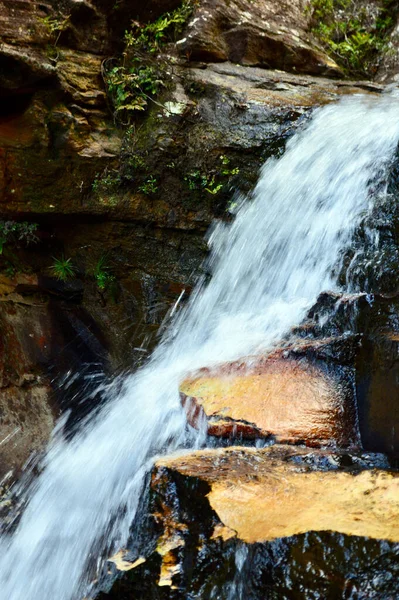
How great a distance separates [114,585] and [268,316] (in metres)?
2.40

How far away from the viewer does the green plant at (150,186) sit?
5207 millimetres

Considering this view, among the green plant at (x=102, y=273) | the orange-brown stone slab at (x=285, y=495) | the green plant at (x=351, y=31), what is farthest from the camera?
the green plant at (x=351, y=31)

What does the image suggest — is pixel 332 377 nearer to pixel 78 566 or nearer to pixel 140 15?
pixel 78 566

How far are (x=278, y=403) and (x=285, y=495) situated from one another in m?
0.80

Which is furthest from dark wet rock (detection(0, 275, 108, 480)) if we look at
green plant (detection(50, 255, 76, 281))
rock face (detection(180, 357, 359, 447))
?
rock face (detection(180, 357, 359, 447))

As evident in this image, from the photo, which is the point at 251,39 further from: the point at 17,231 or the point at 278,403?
the point at 278,403

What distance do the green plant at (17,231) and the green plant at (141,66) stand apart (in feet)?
4.62

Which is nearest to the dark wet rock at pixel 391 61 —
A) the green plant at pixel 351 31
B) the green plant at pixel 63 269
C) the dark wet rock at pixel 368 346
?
the green plant at pixel 351 31

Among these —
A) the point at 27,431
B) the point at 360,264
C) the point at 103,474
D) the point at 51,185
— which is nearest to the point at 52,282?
the point at 51,185

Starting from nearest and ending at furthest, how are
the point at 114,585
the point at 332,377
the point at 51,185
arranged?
the point at 114,585 → the point at 332,377 → the point at 51,185

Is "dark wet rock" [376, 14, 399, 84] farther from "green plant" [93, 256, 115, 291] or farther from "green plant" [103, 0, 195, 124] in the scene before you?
"green plant" [93, 256, 115, 291]

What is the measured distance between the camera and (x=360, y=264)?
3.73 meters

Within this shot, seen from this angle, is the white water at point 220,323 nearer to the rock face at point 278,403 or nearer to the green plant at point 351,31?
the rock face at point 278,403

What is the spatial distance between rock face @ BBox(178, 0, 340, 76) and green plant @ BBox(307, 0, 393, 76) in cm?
72
